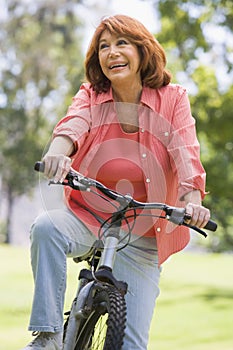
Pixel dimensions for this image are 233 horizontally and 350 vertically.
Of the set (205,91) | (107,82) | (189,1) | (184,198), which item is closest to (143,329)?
(184,198)

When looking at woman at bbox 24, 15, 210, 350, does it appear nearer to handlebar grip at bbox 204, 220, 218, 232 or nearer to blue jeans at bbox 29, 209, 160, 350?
blue jeans at bbox 29, 209, 160, 350

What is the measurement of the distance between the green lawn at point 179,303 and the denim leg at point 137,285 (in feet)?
19.1

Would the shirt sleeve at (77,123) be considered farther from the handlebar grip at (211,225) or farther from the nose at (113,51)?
the handlebar grip at (211,225)

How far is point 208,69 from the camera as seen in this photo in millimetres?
15258

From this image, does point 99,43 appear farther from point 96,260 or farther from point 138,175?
point 96,260

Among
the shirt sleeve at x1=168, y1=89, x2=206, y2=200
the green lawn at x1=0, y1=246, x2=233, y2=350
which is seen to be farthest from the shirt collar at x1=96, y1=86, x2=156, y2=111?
the green lawn at x1=0, y1=246, x2=233, y2=350

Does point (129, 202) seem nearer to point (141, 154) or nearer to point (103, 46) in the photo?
point (141, 154)

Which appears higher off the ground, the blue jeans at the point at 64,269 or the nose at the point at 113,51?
the nose at the point at 113,51

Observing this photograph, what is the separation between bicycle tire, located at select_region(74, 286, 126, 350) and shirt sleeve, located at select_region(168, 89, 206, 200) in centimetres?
59

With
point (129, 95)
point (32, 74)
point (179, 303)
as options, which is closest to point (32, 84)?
point (32, 74)

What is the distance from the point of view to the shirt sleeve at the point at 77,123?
3859 millimetres

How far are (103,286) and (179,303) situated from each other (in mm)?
13483

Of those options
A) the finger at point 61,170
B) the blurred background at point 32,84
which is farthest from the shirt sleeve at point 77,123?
the blurred background at point 32,84

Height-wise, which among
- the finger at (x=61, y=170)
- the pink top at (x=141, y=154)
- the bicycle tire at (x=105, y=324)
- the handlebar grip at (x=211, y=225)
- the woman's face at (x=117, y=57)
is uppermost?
the woman's face at (x=117, y=57)
